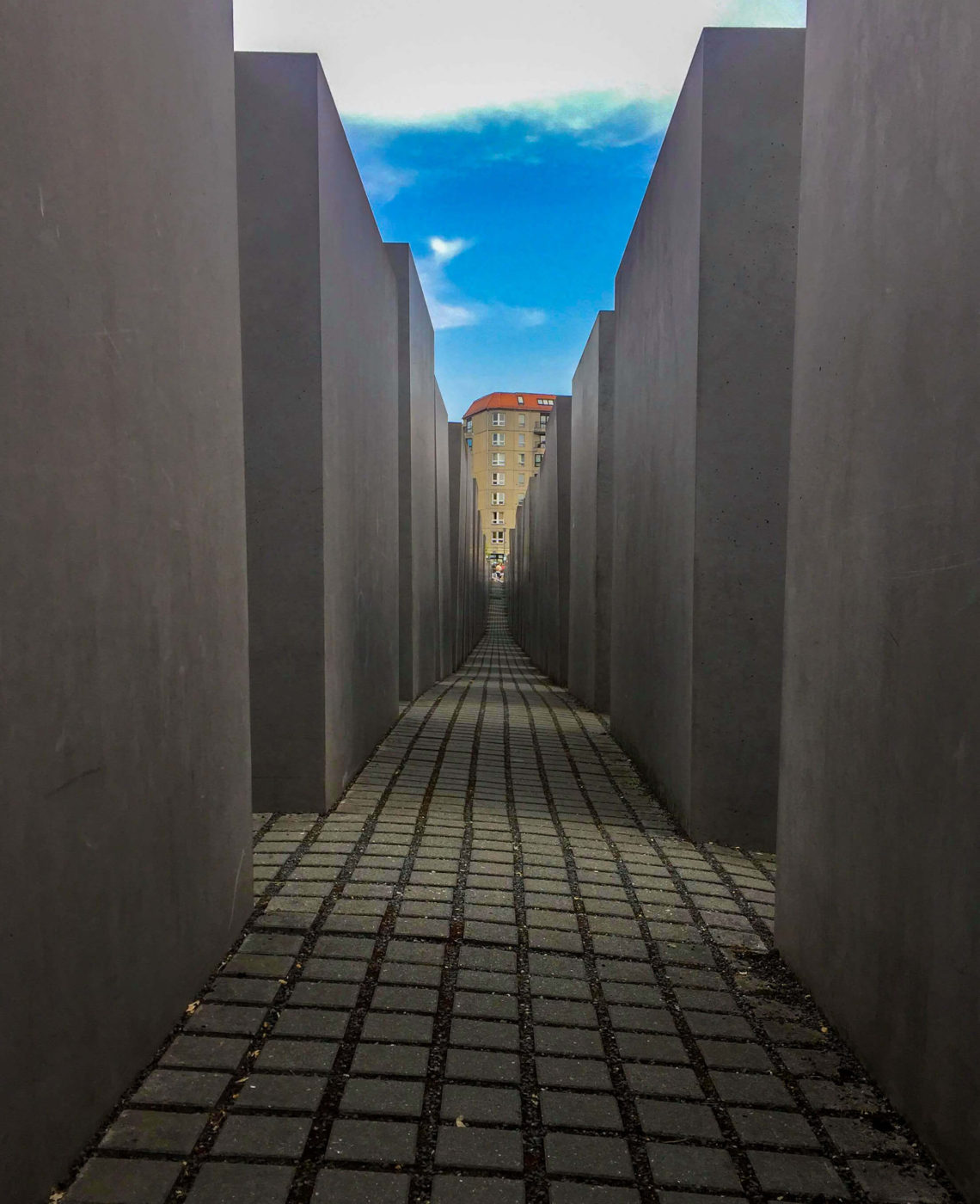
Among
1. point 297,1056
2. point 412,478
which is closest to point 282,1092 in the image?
point 297,1056

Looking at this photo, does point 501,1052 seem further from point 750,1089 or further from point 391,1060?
point 750,1089

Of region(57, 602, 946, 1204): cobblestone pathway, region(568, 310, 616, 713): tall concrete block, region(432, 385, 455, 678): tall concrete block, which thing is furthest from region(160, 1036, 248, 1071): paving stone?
region(432, 385, 455, 678): tall concrete block

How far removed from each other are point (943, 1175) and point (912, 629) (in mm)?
1361

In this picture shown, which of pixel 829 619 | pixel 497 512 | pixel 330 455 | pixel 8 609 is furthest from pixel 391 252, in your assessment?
pixel 497 512

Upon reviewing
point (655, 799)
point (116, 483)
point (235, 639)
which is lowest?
point (655, 799)

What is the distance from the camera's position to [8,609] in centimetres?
185

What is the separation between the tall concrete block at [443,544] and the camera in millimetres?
14602

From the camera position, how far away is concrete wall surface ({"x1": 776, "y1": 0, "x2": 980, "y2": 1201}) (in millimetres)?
2164

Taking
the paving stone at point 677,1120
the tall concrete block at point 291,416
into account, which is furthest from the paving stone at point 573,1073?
the tall concrete block at point 291,416

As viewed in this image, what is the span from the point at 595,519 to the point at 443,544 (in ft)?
19.5

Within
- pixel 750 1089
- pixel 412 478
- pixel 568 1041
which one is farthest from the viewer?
pixel 412 478

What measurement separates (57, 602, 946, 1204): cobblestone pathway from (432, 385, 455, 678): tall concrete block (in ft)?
32.3

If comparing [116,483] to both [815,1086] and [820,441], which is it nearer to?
[820,441]

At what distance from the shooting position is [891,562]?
2605 millimetres
